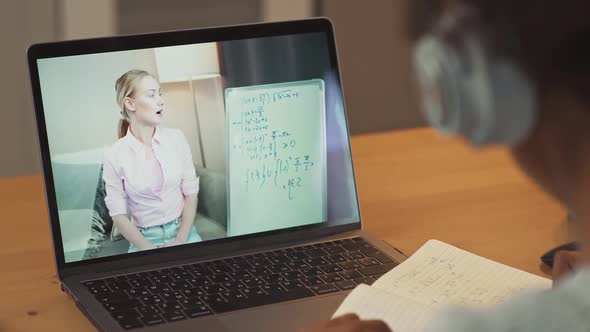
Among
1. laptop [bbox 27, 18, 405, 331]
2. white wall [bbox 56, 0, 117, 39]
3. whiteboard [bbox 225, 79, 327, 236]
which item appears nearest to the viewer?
laptop [bbox 27, 18, 405, 331]

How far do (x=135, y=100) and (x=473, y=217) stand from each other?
0.47m

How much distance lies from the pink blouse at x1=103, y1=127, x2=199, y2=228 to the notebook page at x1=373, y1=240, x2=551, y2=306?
25 centimetres

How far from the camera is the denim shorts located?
1086 millimetres

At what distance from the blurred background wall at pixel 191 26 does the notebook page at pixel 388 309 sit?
1.23 m

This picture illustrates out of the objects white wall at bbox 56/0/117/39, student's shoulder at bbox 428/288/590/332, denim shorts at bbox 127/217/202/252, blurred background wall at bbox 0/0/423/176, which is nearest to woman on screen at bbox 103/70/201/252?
denim shorts at bbox 127/217/202/252

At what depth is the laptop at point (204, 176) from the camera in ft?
3.36

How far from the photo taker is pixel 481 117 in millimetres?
549

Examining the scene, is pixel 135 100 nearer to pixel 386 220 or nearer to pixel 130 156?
pixel 130 156

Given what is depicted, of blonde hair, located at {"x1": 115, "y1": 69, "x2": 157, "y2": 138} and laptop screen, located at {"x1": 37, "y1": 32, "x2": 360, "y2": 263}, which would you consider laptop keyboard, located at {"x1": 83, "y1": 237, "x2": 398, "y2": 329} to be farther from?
blonde hair, located at {"x1": 115, "y1": 69, "x2": 157, "y2": 138}

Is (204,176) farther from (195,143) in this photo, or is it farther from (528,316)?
(528,316)

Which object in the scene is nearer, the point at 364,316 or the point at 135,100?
the point at 364,316

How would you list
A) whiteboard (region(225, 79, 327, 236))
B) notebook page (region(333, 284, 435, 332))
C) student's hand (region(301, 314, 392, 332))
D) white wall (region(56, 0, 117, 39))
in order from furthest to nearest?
white wall (region(56, 0, 117, 39)) → whiteboard (region(225, 79, 327, 236)) → notebook page (region(333, 284, 435, 332)) → student's hand (region(301, 314, 392, 332))

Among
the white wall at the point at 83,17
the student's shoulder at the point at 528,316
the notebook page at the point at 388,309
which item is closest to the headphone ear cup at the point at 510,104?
the student's shoulder at the point at 528,316

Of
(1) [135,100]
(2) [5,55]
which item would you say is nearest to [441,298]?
(1) [135,100]
